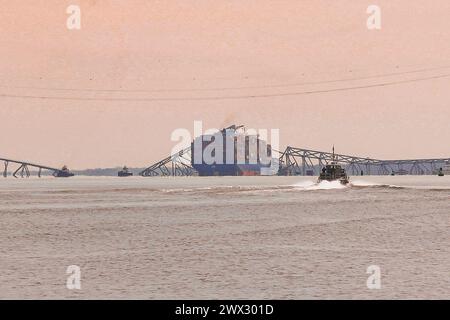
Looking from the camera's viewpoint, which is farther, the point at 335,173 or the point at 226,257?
the point at 335,173

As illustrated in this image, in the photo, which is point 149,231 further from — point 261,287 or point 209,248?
point 261,287

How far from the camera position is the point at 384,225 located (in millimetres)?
43656

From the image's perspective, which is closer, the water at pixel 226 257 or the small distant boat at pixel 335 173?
the water at pixel 226 257

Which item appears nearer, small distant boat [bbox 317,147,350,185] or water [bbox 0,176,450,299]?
water [bbox 0,176,450,299]

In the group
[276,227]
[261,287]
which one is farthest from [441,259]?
[276,227]

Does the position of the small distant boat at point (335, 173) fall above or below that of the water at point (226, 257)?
above

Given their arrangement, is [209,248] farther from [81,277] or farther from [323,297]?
[323,297]

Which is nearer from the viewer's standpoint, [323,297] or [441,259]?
[323,297]

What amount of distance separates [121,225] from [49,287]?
25.0 metres

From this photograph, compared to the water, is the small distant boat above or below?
above

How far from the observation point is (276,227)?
42438 millimetres
